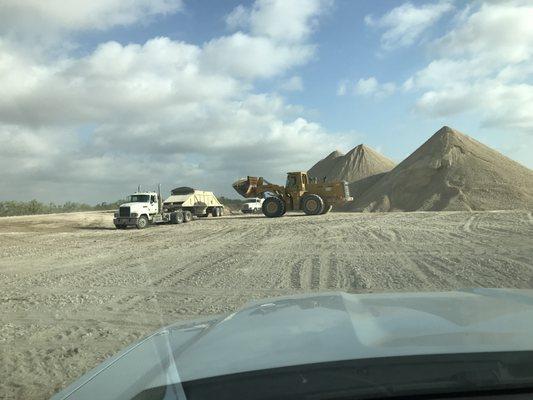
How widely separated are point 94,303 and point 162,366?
825 centimetres

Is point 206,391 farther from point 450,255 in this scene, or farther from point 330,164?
point 330,164

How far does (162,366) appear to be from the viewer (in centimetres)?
270

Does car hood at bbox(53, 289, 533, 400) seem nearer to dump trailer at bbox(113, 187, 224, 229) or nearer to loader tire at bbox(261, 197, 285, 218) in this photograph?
dump trailer at bbox(113, 187, 224, 229)

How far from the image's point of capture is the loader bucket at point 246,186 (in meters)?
40.1

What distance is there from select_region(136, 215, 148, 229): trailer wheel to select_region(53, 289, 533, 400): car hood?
32.6 meters

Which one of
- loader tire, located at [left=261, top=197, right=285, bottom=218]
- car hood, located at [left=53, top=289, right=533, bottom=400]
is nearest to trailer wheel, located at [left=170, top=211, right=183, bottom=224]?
loader tire, located at [left=261, top=197, right=285, bottom=218]

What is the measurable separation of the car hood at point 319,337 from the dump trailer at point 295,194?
3489 centimetres

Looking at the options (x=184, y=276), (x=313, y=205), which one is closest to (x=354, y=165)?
(x=313, y=205)

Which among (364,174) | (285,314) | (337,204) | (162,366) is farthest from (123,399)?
(364,174)

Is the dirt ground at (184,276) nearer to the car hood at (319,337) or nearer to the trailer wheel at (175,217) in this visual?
the car hood at (319,337)

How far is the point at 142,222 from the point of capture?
35906 mm

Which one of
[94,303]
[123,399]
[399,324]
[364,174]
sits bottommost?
[94,303]

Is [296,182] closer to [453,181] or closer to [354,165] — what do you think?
[453,181]

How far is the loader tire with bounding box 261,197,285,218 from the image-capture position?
38.6 metres
